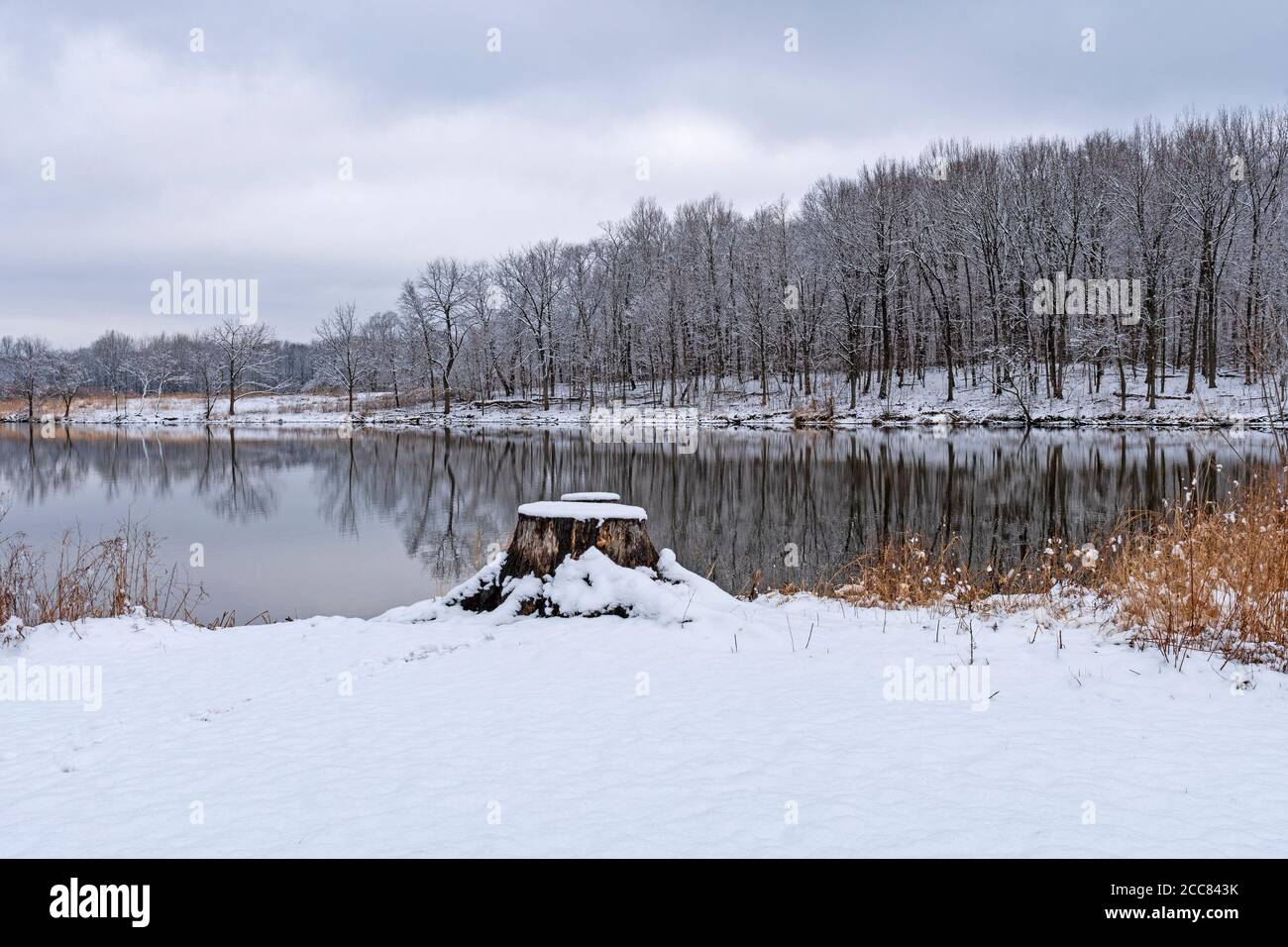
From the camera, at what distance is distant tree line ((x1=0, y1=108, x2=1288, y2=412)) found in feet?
142

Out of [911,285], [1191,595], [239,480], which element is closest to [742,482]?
[239,480]

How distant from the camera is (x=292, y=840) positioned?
11.0ft

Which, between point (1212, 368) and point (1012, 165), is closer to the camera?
point (1212, 368)

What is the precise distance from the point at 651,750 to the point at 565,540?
4.14 meters

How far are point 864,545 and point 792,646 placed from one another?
29.2 ft

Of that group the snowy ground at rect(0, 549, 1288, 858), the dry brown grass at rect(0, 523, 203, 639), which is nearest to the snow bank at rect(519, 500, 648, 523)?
the snowy ground at rect(0, 549, 1288, 858)

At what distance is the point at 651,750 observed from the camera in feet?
14.3

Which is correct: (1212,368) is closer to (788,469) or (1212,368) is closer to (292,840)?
(788,469)

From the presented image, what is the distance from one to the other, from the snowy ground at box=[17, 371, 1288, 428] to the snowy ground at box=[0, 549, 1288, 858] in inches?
886

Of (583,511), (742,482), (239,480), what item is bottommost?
(742,482)

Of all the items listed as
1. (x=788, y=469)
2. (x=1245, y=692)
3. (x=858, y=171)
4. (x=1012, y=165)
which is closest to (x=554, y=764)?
(x=1245, y=692)

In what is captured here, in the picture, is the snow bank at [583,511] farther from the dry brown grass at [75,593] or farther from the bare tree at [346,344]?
the bare tree at [346,344]

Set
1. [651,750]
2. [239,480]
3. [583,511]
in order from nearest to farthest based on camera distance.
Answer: [651,750] < [583,511] < [239,480]

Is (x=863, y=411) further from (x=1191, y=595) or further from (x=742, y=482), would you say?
(x=1191, y=595)
